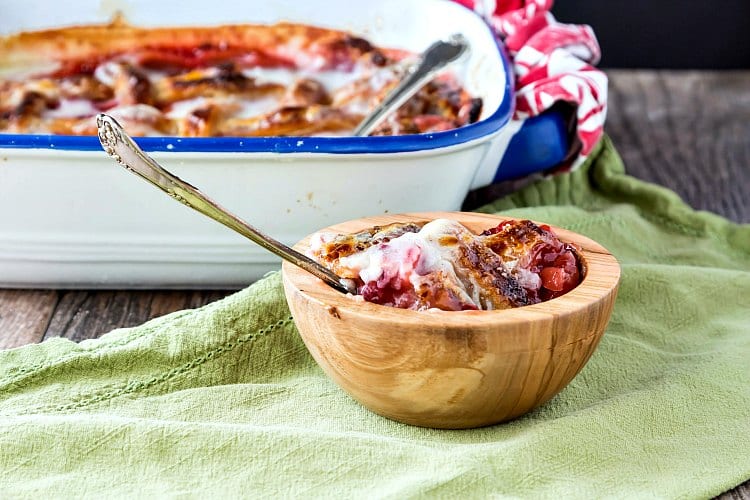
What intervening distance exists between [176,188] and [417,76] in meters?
0.73

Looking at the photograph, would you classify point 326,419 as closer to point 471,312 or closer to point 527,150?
point 471,312

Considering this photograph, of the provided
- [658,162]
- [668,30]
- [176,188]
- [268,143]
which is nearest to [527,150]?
[268,143]

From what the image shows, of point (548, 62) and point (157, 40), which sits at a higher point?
point (548, 62)

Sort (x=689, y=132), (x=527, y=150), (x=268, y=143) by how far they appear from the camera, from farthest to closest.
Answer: (x=689, y=132), (x=527, y=150), (x=268, y=143)

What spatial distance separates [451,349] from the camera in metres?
0.87

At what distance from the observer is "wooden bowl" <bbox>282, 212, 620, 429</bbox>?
870 mm

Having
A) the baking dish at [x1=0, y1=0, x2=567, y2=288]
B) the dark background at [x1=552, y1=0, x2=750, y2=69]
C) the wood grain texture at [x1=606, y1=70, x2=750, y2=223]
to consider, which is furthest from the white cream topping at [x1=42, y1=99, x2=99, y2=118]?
the dark background at [x1=552, y1=0, x2=750, y2=69]

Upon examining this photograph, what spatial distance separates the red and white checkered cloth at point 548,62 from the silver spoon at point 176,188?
1.82ft

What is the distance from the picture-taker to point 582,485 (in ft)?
2.91

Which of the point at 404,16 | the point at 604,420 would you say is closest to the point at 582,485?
the point at 604,420

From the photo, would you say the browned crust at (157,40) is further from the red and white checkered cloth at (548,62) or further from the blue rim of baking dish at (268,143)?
the blue rim of baking dish at (268,143)

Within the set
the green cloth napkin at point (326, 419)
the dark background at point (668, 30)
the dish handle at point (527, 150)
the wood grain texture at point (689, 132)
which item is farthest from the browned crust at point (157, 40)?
the dark background at point (668, 30)

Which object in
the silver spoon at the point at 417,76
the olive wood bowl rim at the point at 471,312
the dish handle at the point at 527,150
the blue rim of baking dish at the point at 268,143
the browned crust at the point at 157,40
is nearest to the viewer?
the olive wood bowl rim at the point at 471,312

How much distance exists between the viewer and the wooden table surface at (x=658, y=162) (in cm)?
123
